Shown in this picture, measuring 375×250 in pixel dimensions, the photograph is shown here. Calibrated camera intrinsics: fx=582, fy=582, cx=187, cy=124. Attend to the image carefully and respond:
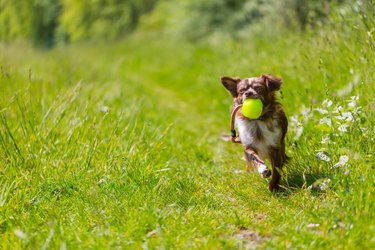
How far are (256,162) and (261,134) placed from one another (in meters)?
0.24

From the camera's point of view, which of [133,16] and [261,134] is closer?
[261,134]

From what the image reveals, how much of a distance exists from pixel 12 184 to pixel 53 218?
81 centimetres

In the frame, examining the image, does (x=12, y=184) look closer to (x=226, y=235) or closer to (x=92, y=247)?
(x=92, y=247)

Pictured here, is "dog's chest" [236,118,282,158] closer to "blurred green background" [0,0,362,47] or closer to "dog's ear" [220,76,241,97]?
"dog's ear" [220,76,241,97]

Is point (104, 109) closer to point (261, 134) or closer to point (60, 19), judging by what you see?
point (261, 134)

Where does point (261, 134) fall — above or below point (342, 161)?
above

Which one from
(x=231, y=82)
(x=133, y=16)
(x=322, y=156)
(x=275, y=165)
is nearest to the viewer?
(x=322, y=156)

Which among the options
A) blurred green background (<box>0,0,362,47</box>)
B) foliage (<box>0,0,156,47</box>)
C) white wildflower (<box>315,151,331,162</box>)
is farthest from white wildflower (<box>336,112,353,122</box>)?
foliage (<box>0,0,156,47</box>)

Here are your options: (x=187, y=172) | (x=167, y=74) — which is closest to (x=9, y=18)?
(x=187, y=172)

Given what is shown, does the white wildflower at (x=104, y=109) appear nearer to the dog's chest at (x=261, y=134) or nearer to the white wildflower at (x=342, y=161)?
the dog's chest at (x=261, y=134)

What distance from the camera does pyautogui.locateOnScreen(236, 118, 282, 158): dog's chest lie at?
16.0ft

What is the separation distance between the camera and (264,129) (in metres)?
4.89

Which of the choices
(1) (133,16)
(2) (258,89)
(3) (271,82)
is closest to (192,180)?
(2) (258,89)

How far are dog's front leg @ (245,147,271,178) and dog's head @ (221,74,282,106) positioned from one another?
427mm
